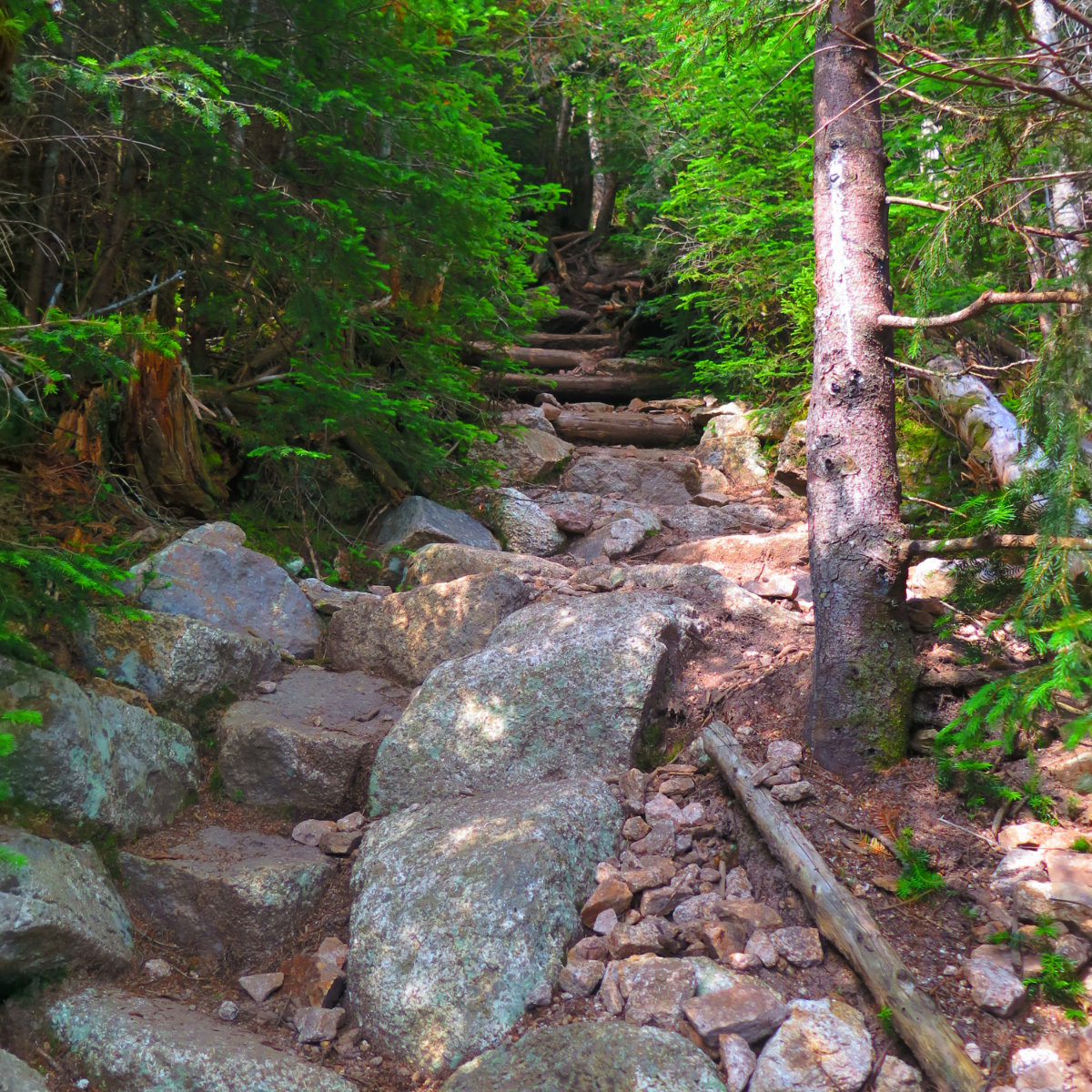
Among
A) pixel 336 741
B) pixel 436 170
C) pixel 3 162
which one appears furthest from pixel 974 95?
pixel 3 162

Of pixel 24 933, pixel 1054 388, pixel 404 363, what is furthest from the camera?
pixel 404 363

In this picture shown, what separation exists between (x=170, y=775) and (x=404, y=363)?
15.6 ft

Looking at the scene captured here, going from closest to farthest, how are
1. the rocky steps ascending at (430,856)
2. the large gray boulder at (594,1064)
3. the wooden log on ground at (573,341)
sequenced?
the large gray boulder at (594,1064) < the rocky steps ascending at (430,856) < the wooden log on ground at (573,341)

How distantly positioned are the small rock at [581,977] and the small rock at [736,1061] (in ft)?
1.86

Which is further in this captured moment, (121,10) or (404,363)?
(404,363)

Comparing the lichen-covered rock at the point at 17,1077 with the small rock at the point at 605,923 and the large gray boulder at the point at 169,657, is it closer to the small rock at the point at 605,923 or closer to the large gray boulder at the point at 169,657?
the small rock at the point at 605,923

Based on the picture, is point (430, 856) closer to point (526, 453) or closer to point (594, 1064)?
point (594, 1064)

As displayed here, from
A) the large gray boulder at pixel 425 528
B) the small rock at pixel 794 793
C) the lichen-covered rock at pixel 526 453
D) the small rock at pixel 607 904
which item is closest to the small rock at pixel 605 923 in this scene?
the small rock at pixel 607 904

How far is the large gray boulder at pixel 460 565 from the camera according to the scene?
6863 millimetres

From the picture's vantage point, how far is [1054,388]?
2949 mm

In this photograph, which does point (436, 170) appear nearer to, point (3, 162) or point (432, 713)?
point (3, 162)

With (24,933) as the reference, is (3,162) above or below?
above

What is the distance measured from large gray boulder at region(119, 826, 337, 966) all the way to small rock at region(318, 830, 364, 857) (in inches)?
6.6

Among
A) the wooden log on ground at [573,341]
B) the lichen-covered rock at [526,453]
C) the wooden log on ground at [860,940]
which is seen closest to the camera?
the wooden log on ground at [860,940]
